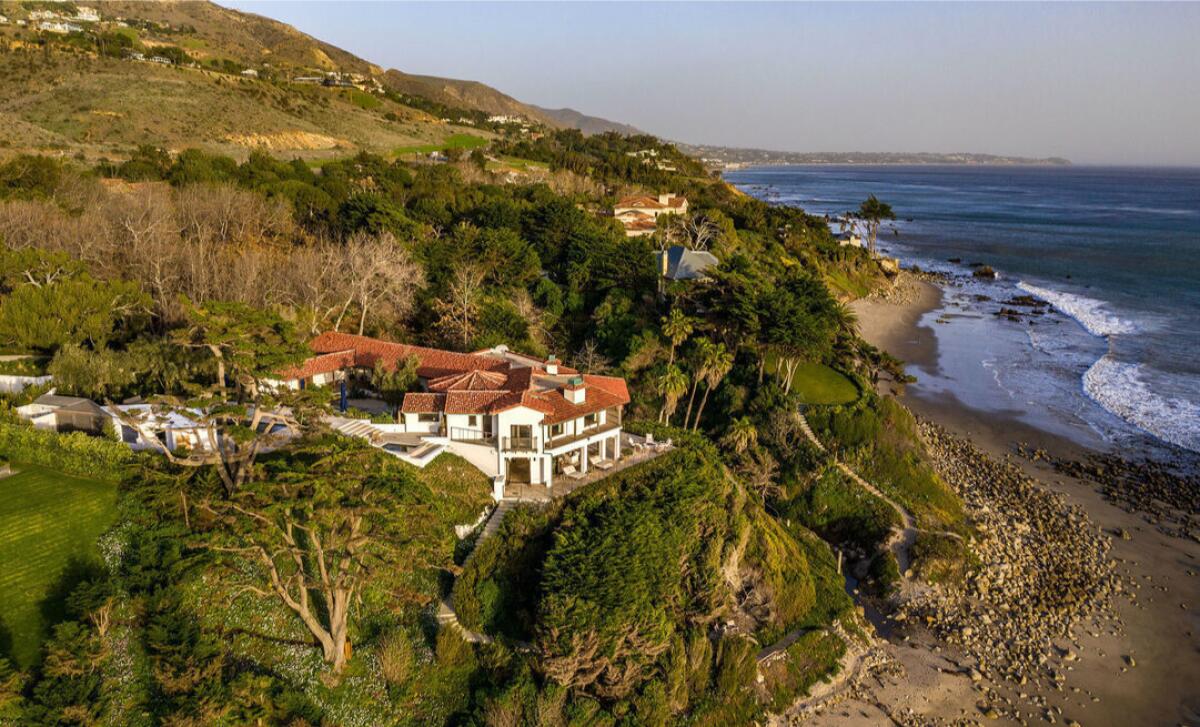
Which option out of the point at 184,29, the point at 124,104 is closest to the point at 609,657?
the point at 124,104

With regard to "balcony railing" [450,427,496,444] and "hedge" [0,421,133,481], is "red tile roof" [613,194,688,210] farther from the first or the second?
"hedge" [0,421,133,481]

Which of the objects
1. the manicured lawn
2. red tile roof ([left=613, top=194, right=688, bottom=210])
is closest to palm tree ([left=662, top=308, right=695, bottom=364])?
red tile roof ([left=613, top=194, right=688, bottom=210])

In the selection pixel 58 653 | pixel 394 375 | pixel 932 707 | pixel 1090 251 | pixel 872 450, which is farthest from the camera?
pixel 1090 251

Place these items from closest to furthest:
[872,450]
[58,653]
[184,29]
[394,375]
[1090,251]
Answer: [58,653] → [394,375] → [872,450] → [1090,251] → [184,29]

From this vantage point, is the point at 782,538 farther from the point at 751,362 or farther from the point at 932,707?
the point at 751,362

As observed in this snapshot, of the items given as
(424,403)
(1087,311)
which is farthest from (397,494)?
(1087,311)

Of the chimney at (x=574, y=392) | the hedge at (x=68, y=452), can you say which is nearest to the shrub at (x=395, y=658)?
the chimney at (x=574, y=392)

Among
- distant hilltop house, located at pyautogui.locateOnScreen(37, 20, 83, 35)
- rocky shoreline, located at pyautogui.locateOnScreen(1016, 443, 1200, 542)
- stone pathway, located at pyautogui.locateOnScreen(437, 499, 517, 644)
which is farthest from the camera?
distant hilltop house, located at pyautogui.locateOnScreen(37, 20, 83, 35)
